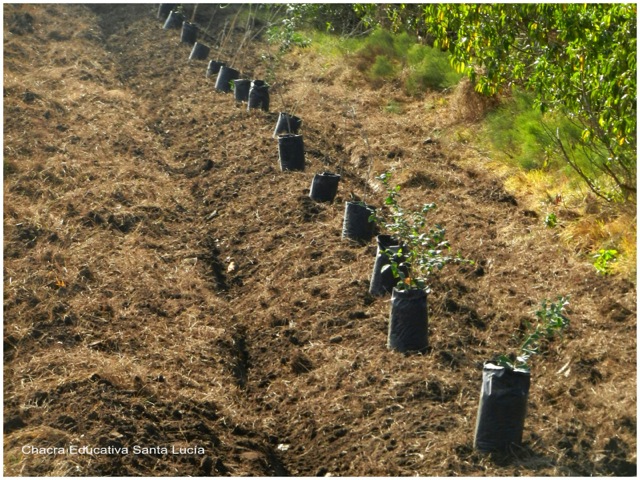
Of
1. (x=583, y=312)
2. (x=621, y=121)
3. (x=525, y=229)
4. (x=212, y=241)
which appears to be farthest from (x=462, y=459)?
(x=212, y=241)

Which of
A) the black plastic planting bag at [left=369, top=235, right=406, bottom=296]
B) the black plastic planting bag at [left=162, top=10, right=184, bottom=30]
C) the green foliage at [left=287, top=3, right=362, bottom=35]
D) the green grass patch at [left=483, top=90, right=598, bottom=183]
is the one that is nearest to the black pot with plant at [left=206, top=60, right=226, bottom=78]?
the green foliage at [left=287, top=3, right=362, bottom=35]

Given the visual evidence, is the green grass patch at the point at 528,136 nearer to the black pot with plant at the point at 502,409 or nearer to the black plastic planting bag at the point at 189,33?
the black pot with plant at the point at 502,409

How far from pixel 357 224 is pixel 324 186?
0.85m

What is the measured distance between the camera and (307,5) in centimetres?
1152

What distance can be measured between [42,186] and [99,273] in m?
1.78

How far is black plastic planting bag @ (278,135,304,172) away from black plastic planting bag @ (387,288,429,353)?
314cm

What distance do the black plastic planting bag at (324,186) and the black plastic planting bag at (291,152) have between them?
0.76 meters

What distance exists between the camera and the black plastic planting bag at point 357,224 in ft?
19.4

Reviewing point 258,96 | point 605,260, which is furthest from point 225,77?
point 605,260

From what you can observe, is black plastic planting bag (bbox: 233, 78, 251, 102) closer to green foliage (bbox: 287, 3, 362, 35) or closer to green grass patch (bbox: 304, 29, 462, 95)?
green grass patch (bbox: 304, 29, 462, 95)

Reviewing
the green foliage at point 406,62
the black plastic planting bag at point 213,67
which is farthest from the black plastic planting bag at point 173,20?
→ the green foliage at point 406,62

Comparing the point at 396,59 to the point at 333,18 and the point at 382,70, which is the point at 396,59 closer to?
the point at 382,70

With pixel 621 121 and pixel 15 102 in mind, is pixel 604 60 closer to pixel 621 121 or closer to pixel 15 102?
pixel 621 121

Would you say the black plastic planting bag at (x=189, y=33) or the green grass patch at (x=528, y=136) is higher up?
the black plastic planting bag at (x=189, y=33)
